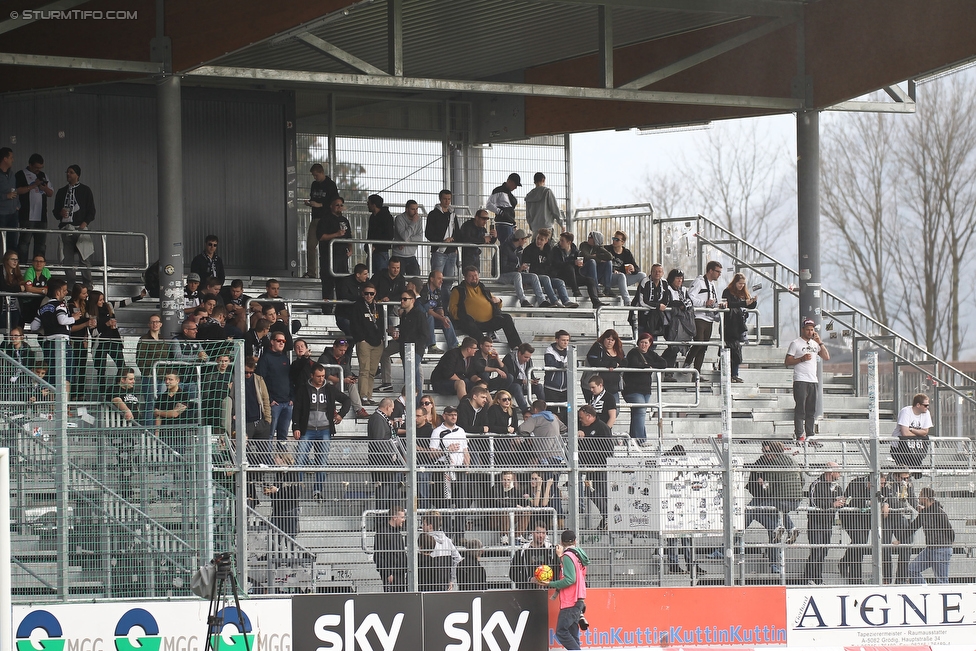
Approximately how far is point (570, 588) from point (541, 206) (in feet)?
38.4

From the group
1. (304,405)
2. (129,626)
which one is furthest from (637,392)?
(129,626)

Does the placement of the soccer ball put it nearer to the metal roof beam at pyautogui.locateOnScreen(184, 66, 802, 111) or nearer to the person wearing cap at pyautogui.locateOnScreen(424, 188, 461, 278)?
the metal roof beam at pyautogui.locateOnScreen(184, 66, 802, 111)

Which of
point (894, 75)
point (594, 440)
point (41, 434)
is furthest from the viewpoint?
point (894, 75)

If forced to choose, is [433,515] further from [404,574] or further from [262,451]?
[262,451]

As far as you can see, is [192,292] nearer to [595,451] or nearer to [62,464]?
[62,464]

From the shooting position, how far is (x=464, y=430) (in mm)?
15219

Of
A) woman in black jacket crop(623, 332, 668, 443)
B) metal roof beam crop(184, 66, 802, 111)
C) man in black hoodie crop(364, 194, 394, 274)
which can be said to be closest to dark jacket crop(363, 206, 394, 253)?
man in black hoodie crop(364, 194, 394, 274)

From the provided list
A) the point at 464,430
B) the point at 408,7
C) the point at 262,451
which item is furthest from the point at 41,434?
the point at 408,7

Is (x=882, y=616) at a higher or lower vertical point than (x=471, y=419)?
lower

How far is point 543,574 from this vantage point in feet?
41.8

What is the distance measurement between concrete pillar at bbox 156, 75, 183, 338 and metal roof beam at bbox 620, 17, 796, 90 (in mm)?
5949

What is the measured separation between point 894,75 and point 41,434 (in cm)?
1259

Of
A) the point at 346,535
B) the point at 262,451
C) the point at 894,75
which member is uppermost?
the point at 894,75

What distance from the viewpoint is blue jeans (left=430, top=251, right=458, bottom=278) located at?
21.5 metres
